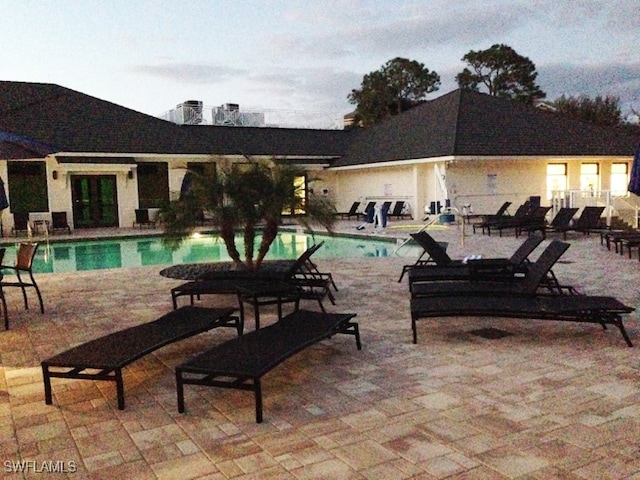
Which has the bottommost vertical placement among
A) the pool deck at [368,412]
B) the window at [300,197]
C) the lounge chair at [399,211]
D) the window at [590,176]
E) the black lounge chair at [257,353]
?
the pool deck at [368,412]

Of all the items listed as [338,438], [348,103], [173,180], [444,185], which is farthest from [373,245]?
[348,103]

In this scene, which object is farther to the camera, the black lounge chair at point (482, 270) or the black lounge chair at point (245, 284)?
the black lounge chair at point (482, 270)

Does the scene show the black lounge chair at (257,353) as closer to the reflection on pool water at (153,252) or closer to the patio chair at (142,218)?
the reflection on pool water at (153,252)

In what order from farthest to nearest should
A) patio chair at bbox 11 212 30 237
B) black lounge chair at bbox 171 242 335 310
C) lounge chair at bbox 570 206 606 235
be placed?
patio chair at bbox 11 212 30 237 → lounge chair at bbox 570 206 606 235 → black lounge chair at bbox 171 242 335 310

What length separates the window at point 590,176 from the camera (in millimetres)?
25297

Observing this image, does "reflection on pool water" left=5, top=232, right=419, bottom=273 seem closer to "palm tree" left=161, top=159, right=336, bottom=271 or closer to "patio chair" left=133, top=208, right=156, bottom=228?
"patio chair" left=133, top=208, right=156, bottom=228

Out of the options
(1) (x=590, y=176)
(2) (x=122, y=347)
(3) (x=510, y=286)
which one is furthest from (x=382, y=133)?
(2) (x=122, y=347)

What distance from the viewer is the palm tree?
30.5 feet


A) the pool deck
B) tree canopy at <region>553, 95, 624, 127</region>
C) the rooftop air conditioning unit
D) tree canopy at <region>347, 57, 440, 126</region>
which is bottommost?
the pool deck

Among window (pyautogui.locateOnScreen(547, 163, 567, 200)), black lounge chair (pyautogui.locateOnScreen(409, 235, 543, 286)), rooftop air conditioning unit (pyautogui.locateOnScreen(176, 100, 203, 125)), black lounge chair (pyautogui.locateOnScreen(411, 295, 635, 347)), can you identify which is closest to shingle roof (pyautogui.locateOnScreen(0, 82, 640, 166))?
window (pyautogui.locateOnScreen(547, 163, 567, 200))

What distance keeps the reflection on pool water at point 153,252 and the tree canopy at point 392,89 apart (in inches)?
1158

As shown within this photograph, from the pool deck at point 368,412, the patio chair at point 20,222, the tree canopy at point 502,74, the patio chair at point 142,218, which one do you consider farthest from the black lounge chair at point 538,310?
the tree canopy at point 502,74

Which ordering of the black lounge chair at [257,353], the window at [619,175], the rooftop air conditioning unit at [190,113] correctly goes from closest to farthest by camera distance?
the black lounge chair at [257,353], the window at [619,175], the rooftop air conditioning unit at [190,113]

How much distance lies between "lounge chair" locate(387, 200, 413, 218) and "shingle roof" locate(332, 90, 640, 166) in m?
1.91
